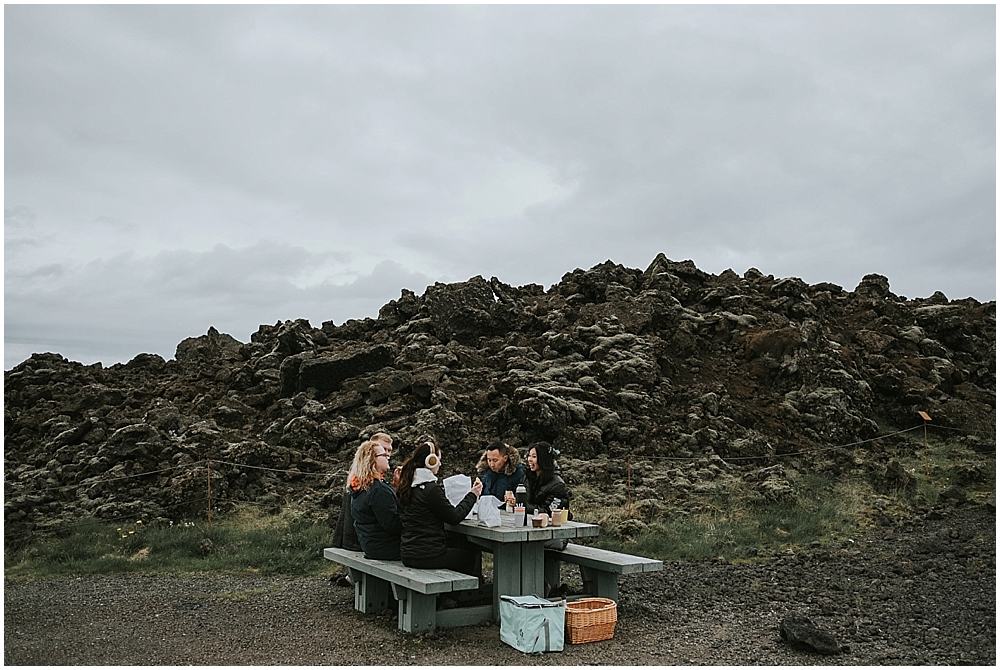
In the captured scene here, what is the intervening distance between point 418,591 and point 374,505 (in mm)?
1022

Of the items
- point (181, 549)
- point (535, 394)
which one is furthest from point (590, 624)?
point (535, 394)

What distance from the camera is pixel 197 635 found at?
23.9 feet

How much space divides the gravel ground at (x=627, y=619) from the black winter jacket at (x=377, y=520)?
65cm

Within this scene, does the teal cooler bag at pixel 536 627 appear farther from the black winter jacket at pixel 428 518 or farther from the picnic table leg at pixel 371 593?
the picnic table leg at pixel 371 593

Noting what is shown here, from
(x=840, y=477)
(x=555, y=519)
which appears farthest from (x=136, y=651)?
(x=840, y=477)

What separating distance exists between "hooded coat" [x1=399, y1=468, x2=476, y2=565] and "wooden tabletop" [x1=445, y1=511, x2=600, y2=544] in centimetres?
29

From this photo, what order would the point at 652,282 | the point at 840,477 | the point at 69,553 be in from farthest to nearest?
the point at 652,282
the point at 840,477
the point at 69,553

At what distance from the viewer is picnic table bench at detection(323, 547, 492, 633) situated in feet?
22.4

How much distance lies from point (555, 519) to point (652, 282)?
1593 centimetres

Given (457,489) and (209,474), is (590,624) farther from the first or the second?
(209,474)

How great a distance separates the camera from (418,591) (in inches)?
271

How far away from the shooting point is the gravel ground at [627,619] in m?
6.61

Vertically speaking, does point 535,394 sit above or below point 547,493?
above

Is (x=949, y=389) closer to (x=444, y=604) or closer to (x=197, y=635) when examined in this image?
(x=444, y=604)
